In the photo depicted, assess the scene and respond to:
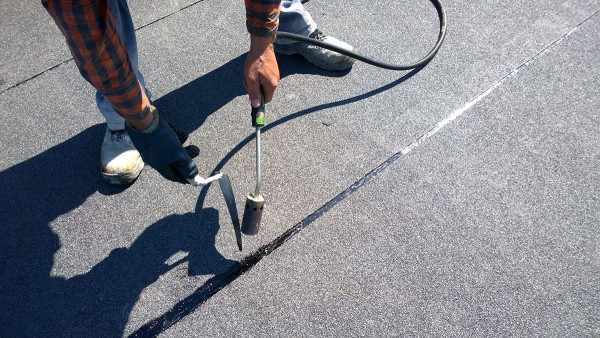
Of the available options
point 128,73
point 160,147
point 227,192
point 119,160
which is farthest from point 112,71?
point 119,160

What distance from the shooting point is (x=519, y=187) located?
5.85ft

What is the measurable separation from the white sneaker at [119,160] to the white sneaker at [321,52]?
2.85 ft

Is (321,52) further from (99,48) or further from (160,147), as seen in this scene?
(99,48)

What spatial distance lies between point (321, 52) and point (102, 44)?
1.24m

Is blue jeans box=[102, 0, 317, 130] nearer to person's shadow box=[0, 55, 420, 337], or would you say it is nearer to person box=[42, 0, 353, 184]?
person box=[42, 0, 353, 184]

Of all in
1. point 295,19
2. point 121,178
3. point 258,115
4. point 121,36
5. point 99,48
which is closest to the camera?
point 99,48

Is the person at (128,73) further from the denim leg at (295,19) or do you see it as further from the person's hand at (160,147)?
the denim leg at (295,19)

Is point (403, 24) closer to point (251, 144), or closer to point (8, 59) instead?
point (251, 144)

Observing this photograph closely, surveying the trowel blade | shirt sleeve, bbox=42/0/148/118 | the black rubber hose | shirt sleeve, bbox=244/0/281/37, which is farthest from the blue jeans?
the trowel blade

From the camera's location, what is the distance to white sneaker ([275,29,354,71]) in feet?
7.02

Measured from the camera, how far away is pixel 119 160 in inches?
68.3

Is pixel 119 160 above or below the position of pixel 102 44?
below

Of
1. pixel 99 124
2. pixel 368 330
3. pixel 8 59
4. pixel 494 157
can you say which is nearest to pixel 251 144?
pixel 99 124

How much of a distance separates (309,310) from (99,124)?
1.24 m
